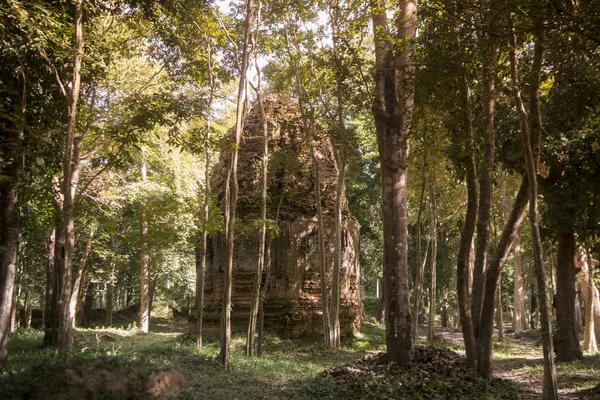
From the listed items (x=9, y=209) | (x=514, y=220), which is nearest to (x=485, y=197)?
(x=514, y=220)

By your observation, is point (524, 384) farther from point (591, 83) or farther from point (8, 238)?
point (8, 238)

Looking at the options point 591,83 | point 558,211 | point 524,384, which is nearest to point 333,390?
point 524,384

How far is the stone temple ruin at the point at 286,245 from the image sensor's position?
17.2 m

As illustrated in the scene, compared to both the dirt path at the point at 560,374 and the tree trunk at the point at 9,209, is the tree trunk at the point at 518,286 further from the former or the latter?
the tree trunk at the point at 9,209

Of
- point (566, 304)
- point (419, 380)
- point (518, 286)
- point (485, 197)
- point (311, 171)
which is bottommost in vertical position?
point (419, 380)

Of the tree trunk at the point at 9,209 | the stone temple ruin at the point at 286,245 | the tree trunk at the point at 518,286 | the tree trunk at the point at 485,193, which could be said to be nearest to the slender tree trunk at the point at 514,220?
the tree trunk at the point at 485,193

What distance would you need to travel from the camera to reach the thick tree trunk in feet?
43.3

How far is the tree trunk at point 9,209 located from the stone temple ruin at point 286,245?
26.1 feet

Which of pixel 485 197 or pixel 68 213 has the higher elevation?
pixel 485 197

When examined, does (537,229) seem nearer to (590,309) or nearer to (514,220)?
(514,220)

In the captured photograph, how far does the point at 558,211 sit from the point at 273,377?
29.2ft

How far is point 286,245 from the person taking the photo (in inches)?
710

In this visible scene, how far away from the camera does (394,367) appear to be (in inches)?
345

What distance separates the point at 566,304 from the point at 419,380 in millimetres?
7909
